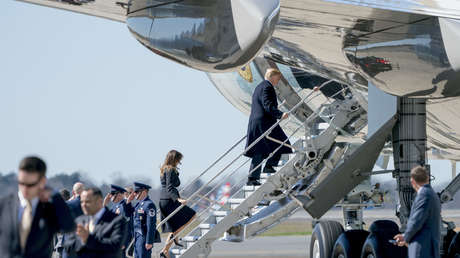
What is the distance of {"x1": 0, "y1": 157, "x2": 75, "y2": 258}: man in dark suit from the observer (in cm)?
609

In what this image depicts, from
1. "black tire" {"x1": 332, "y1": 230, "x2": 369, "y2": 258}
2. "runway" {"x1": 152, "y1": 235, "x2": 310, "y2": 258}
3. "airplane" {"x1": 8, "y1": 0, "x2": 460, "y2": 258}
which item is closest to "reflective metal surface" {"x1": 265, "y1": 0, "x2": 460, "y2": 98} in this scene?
"airplane" {"x1": 8, "y1": 0, "x2": 460, "y2": 258}

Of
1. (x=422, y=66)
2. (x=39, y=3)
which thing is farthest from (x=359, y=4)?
(x=39, y=3)

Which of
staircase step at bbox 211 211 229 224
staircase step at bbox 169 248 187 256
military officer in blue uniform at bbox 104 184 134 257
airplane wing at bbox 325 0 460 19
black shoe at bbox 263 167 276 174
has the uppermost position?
airplane wing at bbox 325 0 460 19

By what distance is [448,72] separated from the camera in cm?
938

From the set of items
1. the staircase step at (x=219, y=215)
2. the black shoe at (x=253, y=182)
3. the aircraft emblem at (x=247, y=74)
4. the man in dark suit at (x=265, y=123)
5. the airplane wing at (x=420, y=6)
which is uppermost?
the aircraft emblem at (x=247, y=74)

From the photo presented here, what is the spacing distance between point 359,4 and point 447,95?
1.53 m

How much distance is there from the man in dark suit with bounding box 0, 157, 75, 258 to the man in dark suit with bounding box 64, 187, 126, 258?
0.62m

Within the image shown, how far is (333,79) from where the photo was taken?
40.5ft

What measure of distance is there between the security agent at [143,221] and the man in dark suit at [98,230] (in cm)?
573

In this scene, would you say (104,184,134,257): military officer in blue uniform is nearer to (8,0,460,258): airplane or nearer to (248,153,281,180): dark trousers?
(8,0,460,258): airplane

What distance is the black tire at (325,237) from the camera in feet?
43.7

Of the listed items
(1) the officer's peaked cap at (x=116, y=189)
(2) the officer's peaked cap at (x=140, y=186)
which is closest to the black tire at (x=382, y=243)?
(2) the officer's peaked cap at (x=140, y=186)

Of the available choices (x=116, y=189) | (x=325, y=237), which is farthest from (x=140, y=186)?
(x=325, y=237)

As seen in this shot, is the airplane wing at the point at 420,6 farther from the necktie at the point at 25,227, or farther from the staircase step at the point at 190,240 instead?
the staircase step at the point at 190,240
